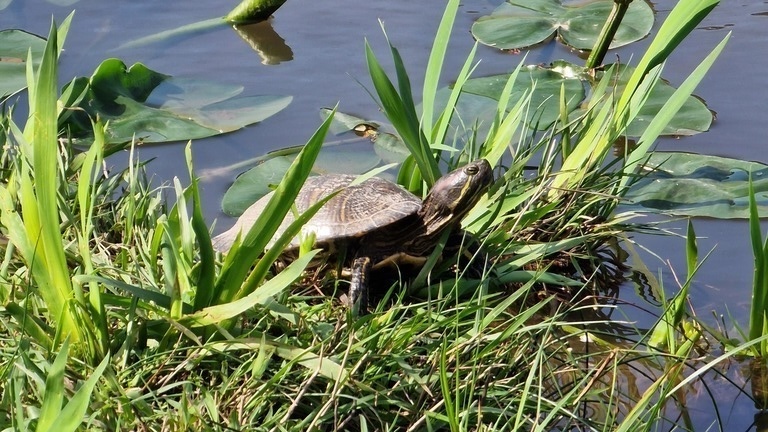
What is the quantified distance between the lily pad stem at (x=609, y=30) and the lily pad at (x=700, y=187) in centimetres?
63

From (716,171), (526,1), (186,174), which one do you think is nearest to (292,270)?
(186,174)

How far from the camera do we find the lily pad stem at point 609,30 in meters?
3.68

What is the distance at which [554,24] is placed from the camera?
4504mm

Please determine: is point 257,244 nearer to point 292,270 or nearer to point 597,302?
point 292,270

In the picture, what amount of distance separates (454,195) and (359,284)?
373mm

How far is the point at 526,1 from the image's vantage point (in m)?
4.66

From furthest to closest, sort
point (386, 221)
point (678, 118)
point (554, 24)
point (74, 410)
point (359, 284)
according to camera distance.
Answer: point (554, 24), point (678, 118), point (386, 221), point (359, 284), point (74, 410)

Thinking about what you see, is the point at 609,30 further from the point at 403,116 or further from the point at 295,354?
the point at 295,354

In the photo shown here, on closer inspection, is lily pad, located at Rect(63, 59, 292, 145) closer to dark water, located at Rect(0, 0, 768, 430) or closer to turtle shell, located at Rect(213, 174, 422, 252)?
dark water, located at Rect(0, 0, 768, 430)

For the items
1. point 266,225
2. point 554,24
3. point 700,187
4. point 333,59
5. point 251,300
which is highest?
point 266,225

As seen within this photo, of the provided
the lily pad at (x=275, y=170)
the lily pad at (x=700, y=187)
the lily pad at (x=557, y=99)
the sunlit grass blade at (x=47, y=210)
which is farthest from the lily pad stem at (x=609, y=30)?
the sunlit grass blade at (x=47, y=210)

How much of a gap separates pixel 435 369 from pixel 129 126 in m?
1.96

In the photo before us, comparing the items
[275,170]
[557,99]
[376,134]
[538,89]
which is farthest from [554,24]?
[275,170]

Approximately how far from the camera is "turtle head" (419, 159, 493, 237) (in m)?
2.64
